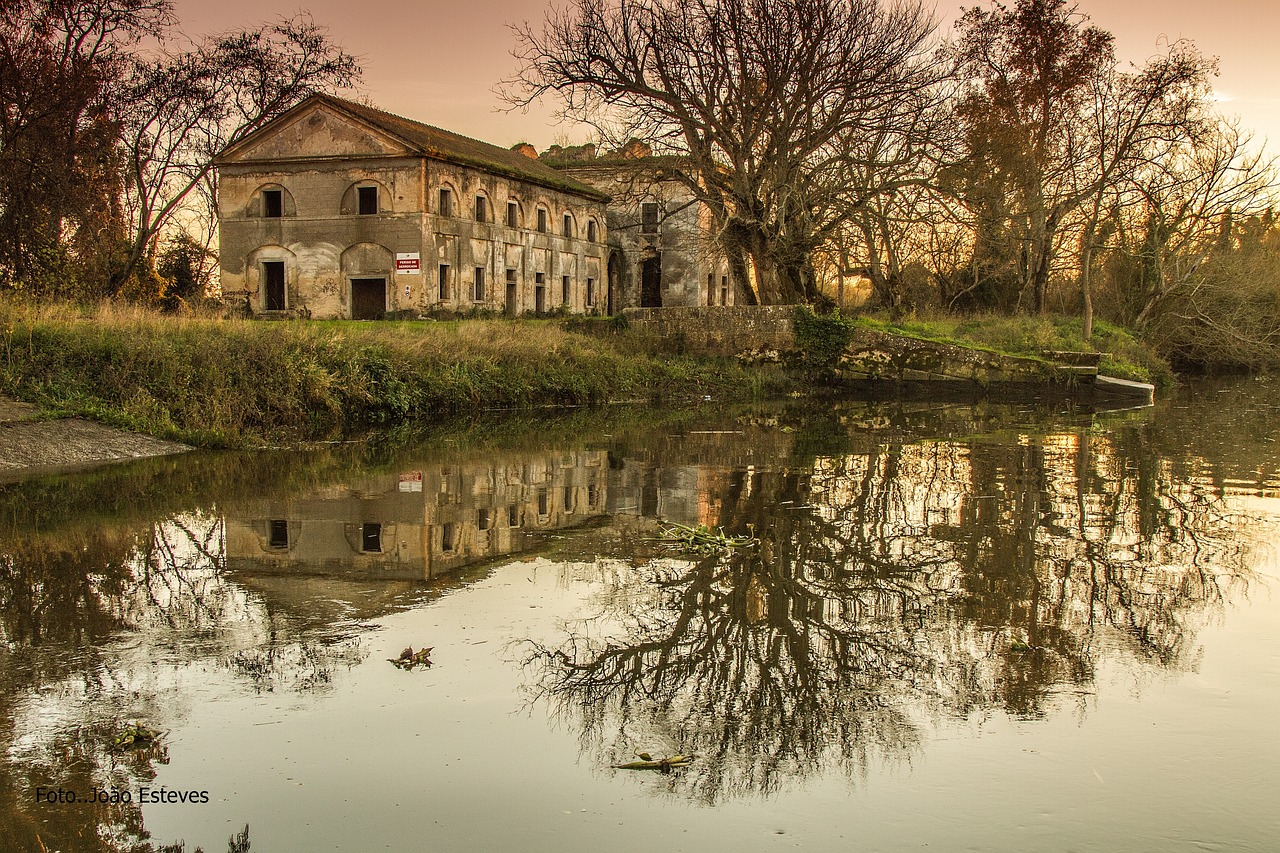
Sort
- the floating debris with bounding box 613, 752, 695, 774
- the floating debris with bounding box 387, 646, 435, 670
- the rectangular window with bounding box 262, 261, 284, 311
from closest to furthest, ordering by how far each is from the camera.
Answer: the floating debris with bounding box 613, 752, 695, 774
the floating debris with bounding box 387, 646, 435, 670
the rectangular window with bounding box 262, 261, 284, 311

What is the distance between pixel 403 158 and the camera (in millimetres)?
35125

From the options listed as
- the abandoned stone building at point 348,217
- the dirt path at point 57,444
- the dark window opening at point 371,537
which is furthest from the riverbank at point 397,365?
the abandoned stone building at point 348,217

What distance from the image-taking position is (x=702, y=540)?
856 cm

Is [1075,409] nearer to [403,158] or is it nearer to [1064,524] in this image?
[1064,524]

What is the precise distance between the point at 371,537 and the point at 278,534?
80cm

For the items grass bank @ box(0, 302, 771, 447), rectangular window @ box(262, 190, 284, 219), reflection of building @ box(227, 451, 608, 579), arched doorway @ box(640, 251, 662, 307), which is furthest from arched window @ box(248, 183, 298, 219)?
reflection of building @ box(227, 451, 608, 579)

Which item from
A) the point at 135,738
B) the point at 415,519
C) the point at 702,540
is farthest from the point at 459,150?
the point at 135,738

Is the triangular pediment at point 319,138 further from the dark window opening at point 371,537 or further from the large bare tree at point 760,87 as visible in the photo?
the dark window opening at point 371,537

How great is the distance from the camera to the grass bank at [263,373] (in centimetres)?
1510

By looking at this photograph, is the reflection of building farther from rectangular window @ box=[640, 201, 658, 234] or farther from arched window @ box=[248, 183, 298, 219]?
rectangular window @ box=[640, 201, 658, 234]

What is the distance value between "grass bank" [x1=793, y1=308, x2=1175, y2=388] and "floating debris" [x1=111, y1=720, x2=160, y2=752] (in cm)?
2509

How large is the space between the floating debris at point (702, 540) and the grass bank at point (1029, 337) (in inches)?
799

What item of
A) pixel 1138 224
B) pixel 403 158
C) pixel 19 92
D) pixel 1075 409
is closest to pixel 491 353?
pixel 19 92

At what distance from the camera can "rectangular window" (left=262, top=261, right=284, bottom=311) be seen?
1452 inches
